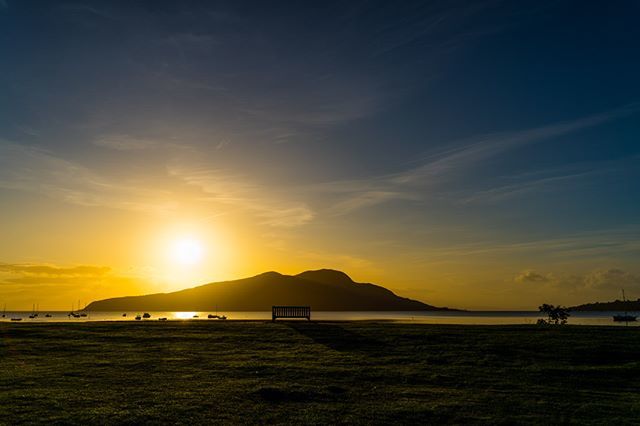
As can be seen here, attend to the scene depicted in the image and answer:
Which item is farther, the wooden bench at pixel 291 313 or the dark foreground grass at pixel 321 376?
the wooden bench at pixel 291 313

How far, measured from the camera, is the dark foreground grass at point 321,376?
1639cm

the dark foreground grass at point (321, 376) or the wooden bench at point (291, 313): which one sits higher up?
the wooden bench at point (291, 313)

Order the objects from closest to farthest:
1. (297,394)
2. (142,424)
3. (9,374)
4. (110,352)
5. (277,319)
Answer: (142,424) → (297,394) → (9,374) → (110,352) → (277,319)

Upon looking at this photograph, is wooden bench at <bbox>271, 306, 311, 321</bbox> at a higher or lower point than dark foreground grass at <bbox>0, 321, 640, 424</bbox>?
higher

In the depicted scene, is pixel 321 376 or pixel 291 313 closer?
pixel 321 376

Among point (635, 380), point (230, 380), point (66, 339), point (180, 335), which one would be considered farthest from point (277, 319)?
point (635, 380)

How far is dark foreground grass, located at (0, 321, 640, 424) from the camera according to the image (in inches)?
645

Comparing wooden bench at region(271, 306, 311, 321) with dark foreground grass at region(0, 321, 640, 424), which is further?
wooden bench at region(271, 306, 311, 321)

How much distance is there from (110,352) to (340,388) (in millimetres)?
15262

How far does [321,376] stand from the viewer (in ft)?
72.4

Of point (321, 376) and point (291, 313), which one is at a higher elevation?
point (291, 313)

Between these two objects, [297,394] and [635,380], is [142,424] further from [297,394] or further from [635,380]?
[635,380]

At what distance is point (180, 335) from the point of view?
35219 mm

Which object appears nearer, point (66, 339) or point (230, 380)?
point (230, 380)
